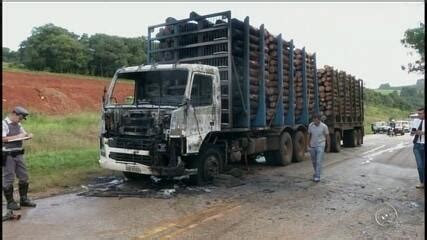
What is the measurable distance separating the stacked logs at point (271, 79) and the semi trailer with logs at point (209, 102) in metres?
0.03

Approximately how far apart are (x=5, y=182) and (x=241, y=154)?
5.66 meters

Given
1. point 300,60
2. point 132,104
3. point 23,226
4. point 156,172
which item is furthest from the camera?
point 300,60

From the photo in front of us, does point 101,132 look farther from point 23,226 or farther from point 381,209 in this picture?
point 381,209

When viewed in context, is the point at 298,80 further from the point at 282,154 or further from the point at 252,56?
the point at 252,56

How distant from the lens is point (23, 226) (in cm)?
617

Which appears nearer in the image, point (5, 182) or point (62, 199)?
point (5, 182)

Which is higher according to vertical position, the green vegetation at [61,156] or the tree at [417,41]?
the tree at [417,41]

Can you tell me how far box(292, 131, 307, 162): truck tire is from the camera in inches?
552

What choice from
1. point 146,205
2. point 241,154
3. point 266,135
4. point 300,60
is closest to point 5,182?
point 146,205

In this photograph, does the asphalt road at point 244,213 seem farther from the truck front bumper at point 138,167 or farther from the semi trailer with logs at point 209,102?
the semi trailer with logs at point 209,102

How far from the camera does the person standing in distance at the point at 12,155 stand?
6996 mm

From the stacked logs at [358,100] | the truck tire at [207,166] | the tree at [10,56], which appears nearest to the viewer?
the truck tire at [207,166]

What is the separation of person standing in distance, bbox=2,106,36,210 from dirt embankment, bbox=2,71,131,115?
23446 mm

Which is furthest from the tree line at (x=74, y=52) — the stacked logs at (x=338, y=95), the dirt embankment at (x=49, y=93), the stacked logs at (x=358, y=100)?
the stacked logs at (x=338, y=95)
